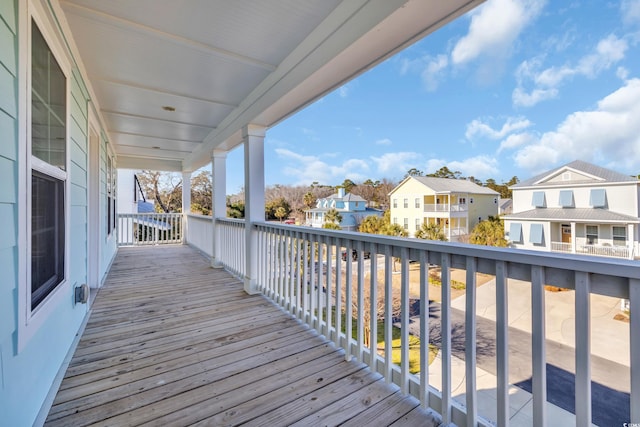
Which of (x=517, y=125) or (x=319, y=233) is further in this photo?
(x=319, y=233)

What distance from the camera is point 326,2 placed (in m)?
1.79

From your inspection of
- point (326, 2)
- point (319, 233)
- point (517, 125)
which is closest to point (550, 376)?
point (517, 125)

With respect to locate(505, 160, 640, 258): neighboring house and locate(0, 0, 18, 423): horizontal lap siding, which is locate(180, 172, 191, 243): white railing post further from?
locate(505, 160, 640, 258): neighboring house

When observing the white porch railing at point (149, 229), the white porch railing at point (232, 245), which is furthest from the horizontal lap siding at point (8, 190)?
the white porch railing at point (149, 229)

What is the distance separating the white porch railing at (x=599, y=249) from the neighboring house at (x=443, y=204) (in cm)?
58

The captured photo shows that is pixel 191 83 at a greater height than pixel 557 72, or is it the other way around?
pixel 191 83

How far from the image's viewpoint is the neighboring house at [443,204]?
6.57 feet

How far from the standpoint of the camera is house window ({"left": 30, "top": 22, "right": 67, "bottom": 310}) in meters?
1.41

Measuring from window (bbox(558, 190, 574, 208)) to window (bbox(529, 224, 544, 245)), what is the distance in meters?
0.14

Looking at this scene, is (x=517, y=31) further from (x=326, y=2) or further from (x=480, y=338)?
(x=480, y=338)

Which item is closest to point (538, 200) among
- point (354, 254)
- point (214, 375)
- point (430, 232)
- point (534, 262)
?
point (534, 262)

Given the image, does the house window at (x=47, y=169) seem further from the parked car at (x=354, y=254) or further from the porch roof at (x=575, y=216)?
the porch roof at (x=575, y=216)

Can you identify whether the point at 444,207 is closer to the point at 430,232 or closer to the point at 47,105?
the point at 430,232

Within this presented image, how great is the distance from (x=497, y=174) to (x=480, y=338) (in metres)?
3.18
